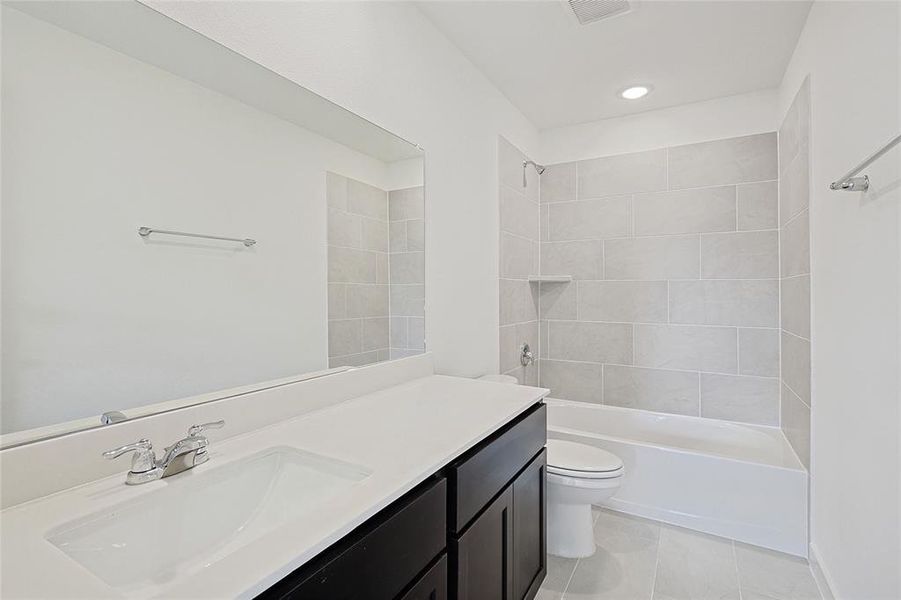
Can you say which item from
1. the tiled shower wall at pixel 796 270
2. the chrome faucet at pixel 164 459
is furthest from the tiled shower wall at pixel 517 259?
the chrome faucet at pixel 164 459

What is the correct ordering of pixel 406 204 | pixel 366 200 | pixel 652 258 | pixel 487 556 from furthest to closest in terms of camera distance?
pixel 652 258 < pixel 406 204 < pixel 366 200 < pixel 487 556

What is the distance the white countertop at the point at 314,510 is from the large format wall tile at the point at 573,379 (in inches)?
67.9

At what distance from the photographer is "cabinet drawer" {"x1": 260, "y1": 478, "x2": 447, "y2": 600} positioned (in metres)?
0.66

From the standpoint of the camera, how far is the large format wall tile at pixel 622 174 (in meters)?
2.99

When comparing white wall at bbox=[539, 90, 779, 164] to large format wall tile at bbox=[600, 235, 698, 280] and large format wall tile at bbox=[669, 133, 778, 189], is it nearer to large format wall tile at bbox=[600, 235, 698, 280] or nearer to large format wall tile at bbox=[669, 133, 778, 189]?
large format wall tile at bbox=[669, 133, 778, 189]

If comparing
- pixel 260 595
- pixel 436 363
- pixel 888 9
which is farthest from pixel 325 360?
pixel 888 9

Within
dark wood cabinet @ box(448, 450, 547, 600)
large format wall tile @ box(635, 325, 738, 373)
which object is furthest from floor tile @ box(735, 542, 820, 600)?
large format wall tile @ box(635, 325, 738, 373)

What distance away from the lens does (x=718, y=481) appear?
89.7 inches

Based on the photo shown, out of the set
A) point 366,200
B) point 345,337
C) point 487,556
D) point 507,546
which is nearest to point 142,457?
point 345,337

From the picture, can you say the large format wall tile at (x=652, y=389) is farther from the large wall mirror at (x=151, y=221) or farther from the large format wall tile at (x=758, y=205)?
the large wall mirror at (x=151, y=221)

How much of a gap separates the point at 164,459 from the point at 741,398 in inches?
120

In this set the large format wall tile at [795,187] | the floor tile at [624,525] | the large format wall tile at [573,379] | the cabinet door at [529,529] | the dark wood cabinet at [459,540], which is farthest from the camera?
the large format wall tile at [573,379]

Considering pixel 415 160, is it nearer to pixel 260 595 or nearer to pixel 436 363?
pixel 436 363

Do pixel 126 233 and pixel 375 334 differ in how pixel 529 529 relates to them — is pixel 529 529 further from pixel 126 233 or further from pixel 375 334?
pixel 126 233
